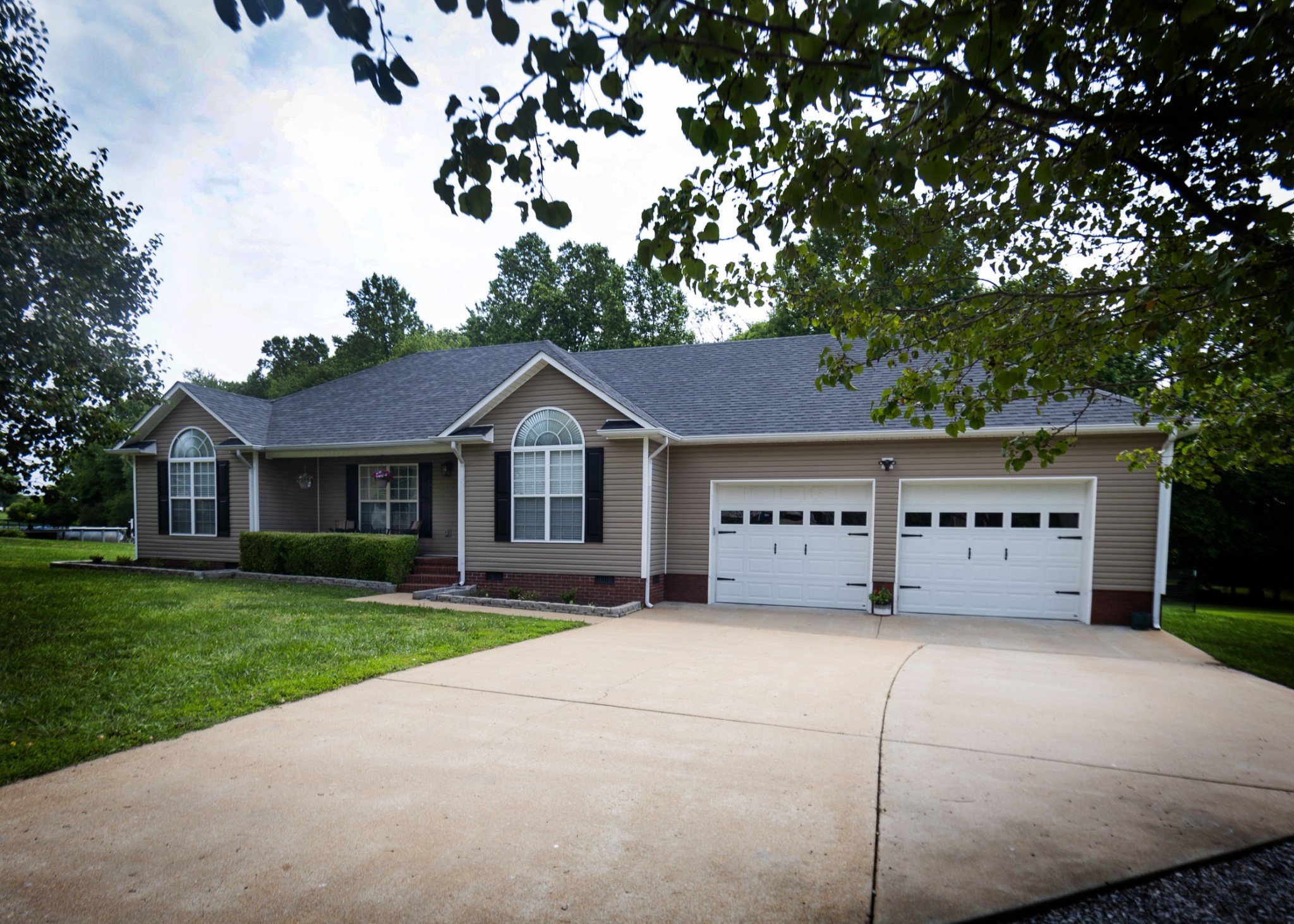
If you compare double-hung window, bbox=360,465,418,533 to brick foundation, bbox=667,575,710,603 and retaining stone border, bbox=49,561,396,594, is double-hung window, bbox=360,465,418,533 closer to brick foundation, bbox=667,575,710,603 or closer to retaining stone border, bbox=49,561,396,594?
retaining stone border, bbox=49,561,396,594

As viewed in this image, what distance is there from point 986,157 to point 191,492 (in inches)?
658

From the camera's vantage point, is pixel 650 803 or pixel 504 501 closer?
pixel 650 803

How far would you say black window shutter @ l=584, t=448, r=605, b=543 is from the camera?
11789 millimetres

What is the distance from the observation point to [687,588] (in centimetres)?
1228

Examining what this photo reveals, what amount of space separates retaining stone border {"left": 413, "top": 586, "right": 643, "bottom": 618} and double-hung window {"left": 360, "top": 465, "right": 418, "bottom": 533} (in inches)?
107

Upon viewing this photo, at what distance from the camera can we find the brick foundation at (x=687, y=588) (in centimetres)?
1216

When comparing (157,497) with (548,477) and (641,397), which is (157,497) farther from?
(641,397)

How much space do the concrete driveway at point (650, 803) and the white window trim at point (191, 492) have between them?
11.6m

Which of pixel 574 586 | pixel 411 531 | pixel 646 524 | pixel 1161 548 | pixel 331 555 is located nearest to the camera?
pixel 1161 548

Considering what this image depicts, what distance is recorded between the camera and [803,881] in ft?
9.32

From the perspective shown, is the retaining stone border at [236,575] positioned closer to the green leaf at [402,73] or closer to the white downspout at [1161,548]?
the green leaf at [402,73]

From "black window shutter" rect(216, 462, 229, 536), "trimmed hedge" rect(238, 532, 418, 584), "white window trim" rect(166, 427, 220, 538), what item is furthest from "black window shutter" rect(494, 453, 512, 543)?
"white window trim" rect(166, 427, 220, 538)

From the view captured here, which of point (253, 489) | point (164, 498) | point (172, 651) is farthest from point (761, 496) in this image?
point (164, 498)

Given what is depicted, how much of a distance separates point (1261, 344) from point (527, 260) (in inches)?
1392
